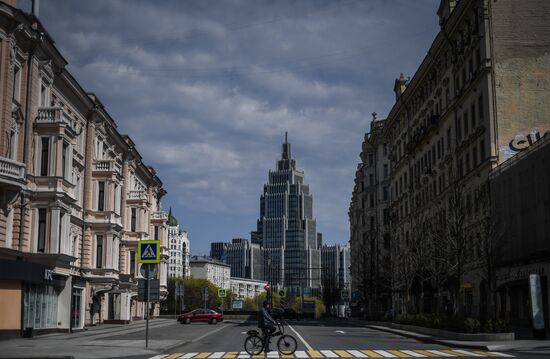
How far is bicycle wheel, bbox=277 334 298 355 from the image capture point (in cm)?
2405

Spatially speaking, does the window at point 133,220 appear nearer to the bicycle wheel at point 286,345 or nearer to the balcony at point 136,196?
the balcony at point 136,196

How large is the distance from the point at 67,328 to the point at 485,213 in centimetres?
2783

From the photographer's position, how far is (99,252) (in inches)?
2100

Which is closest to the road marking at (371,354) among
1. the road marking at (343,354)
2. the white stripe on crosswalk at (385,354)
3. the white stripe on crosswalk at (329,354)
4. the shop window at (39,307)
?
the white stripe on crosswalk at (385,354)

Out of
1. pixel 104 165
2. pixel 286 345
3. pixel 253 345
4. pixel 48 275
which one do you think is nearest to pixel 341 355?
pixel 286 345

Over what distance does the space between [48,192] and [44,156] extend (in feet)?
6.87

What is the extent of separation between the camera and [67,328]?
41781 mm

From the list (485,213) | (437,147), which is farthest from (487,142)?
(437,147)

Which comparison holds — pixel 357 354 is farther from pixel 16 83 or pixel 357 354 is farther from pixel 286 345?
pixel 16 83

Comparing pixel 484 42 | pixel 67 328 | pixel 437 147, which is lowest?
pixel 67 328

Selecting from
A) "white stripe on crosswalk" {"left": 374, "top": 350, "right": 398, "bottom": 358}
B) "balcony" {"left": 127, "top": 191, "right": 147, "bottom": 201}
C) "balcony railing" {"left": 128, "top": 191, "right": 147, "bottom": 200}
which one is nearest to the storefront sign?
"white stripe on crosswalk" {"left": 374, "top": 350, "right": 398, "bottom": 358}

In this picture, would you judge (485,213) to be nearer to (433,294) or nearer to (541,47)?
(541,47)

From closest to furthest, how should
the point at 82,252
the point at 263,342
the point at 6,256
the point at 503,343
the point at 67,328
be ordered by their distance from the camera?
the point at 263,342
the point at 503,343
the point at 6,256
the point at 67,328
the point at 82,252

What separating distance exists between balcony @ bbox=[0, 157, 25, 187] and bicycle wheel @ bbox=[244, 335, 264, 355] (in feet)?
50.1
